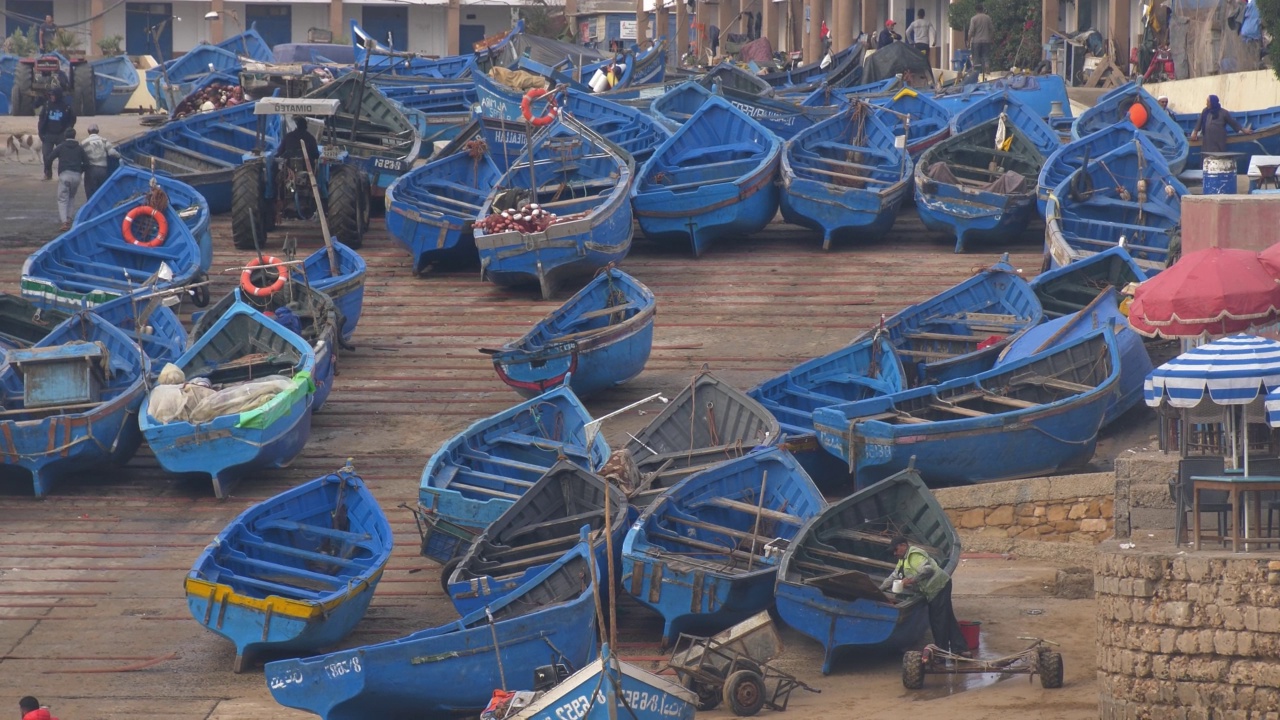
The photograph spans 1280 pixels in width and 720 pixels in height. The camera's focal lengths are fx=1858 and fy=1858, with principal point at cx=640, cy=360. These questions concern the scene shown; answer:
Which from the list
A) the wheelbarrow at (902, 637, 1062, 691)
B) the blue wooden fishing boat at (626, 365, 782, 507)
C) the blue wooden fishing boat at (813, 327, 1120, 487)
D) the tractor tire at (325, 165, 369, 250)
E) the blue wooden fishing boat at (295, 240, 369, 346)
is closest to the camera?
the wheelbarrow at (902, 637, 1062, 691)

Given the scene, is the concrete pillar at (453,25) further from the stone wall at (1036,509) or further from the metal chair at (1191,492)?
the metal chair at (1191,492)

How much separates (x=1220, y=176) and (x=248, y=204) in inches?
566

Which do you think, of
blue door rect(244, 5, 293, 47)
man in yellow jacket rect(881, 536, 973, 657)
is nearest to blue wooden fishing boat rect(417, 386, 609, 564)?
man in yellow jacket rect(881, 536, 973, 657)

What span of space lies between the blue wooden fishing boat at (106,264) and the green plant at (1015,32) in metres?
23.8

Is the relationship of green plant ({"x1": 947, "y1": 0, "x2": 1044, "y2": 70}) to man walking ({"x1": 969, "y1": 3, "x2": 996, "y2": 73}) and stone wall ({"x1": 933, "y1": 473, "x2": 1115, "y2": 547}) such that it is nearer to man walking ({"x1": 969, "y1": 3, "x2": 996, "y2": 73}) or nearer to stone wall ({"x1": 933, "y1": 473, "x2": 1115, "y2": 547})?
man walking ({"x1": 969, "y1": 3, "x2": 996, "y2": 73})

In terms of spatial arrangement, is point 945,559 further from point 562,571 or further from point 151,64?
point 151,64

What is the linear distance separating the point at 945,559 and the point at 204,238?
13648 mm

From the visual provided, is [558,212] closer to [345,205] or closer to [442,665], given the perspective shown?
[345,205]

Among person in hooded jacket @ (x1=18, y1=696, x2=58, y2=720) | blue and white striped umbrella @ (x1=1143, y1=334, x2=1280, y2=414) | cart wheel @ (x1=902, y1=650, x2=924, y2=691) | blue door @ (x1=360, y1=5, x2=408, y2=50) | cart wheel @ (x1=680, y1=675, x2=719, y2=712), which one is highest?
blue door @ (x1=360, y1=5, x2=408, y2=50)

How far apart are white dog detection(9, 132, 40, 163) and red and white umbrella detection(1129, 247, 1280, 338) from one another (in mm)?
26965

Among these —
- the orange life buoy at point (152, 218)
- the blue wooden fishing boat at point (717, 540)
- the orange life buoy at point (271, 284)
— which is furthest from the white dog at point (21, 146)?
the blue wooden fishing boat at point (717, 540)

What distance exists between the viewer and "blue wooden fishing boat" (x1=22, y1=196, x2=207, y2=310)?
23.3 metres

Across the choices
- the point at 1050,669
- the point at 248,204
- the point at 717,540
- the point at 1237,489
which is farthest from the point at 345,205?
the point at 1237,489

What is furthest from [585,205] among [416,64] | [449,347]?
[416,64]
